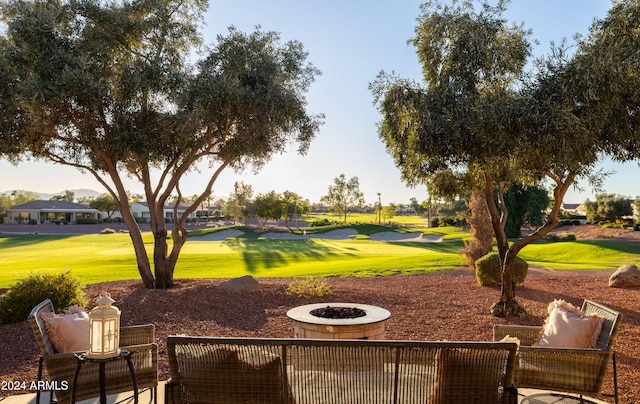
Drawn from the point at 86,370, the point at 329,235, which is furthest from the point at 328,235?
the point at 86,370

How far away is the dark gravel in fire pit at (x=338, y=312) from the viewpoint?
6.36m

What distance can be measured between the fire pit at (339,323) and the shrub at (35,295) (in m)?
5.27

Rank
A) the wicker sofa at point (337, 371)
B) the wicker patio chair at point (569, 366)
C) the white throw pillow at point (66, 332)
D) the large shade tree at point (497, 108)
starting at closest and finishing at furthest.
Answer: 1. the wicker sofa at point (337, 371)
2. the wicker patio chair at point (569, 366)
3. the white throw pillow at point (66, 332)
4. the large shade tree at point (497, 108)

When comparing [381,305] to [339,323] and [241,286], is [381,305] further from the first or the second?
[339,323]

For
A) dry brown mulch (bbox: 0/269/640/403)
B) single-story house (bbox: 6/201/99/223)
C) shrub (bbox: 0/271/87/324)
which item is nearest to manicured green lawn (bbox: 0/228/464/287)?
dry brown mulch (bbox: 0/269/640/403)

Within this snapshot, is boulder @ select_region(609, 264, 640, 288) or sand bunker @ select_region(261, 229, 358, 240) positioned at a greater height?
boulder @ select_region(609, 264, 640, 288)

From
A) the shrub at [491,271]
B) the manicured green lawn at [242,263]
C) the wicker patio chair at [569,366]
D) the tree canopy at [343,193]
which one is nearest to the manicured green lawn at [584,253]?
the manicured green lawn at [242,263]

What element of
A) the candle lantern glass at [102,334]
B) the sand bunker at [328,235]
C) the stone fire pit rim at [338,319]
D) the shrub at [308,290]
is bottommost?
the sand bunker at [328,235]

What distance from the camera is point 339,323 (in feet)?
19.2

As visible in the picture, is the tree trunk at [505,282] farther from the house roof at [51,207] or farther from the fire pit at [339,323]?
the house roof at [51,207]

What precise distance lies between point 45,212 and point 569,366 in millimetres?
87738

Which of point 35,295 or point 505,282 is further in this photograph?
point 505,282

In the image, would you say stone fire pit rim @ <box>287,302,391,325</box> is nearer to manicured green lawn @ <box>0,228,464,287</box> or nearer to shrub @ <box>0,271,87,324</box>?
shrub @ <box>0,271,87,324</box>

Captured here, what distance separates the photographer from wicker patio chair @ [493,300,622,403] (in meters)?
4.52
